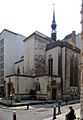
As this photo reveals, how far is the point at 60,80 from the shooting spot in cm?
4469

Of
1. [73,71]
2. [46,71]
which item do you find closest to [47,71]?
[46,71]

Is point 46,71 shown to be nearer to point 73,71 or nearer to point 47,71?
point 47,71

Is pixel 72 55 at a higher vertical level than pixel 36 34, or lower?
lower

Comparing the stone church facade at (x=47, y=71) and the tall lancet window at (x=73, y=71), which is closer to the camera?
the stone church facade at (x=47, y=71)

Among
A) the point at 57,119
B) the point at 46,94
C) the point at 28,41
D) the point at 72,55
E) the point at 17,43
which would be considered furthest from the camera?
the point at 17,43

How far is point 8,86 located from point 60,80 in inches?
330

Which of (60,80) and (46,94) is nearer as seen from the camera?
(46,94)

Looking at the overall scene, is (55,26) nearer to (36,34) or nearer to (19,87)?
(36,34)

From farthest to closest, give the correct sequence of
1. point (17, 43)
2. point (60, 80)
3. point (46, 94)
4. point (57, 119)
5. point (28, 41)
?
point (17, 43) → point (28, 41) → point (60, 80) → point (46, 94) → point (57, 119)

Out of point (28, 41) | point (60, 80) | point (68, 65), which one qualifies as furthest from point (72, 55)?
point (28, 41)

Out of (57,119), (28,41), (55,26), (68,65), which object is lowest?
(57,119)

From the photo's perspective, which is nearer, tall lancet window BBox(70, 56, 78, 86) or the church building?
the church building

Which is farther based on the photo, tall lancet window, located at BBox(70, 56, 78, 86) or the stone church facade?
tall lancet window, located at BBox(70, 56, 78, 86)

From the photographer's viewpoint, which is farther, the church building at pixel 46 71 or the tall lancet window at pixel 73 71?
the tall lancet window at pixel 73 71
